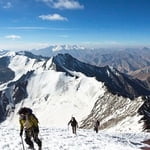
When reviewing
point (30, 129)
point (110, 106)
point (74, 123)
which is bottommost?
point (110, 106)

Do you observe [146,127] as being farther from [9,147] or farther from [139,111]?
[9,147]

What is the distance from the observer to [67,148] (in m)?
25.6

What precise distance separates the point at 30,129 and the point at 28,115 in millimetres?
948

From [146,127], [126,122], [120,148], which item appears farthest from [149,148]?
[126,122]

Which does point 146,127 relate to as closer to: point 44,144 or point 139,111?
point 139,111

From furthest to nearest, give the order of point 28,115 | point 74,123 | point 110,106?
point 110,106, point 74,123, point 28,115

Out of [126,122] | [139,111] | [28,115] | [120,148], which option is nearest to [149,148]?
[120,148]

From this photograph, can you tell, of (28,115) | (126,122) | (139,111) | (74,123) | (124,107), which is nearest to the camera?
(28,115)

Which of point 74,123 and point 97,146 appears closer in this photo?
point 97,146

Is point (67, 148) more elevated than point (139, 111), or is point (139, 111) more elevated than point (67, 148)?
point (67, 148)

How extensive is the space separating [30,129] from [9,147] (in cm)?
748

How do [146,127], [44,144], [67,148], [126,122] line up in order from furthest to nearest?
[126,122] → [146,127] → [44,144] → [67,148]

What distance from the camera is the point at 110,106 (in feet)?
580

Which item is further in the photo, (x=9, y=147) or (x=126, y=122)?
(x=126, y=122)
